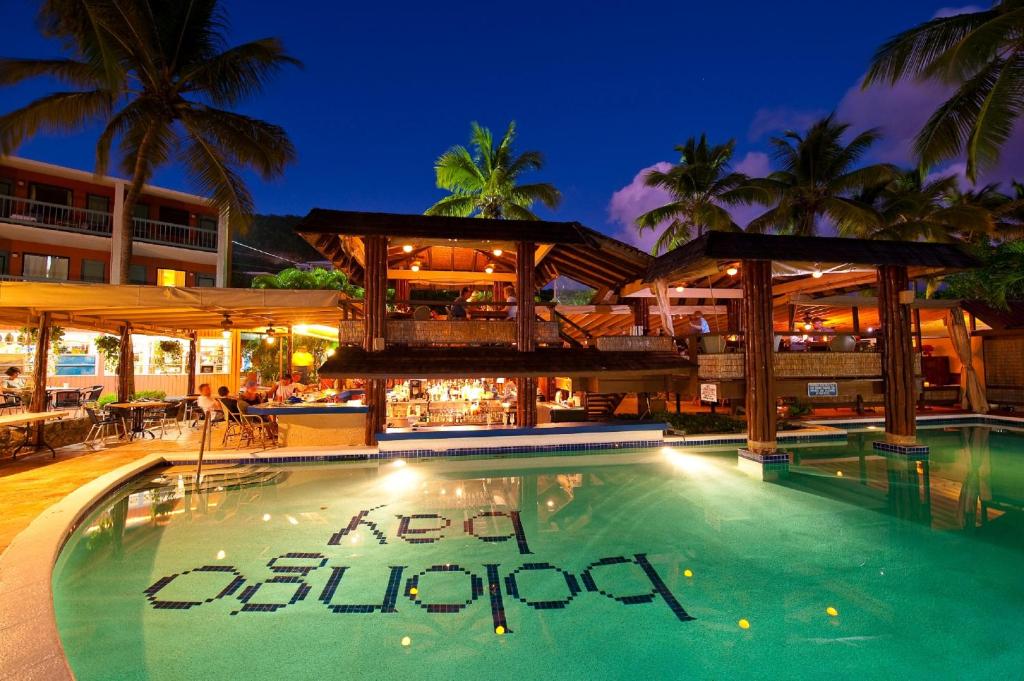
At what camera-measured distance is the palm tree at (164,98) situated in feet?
46.4

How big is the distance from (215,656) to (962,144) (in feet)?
57.7

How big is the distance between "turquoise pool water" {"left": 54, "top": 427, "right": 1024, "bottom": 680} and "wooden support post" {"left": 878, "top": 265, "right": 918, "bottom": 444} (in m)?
2.09

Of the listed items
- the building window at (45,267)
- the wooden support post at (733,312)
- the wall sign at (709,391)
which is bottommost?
the wall sign at (709,391)

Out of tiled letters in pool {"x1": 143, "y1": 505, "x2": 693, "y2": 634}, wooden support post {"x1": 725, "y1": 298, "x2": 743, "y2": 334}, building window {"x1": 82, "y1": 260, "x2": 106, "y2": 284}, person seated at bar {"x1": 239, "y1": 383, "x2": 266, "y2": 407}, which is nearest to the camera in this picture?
tiled letters in pool {"x1": 143, "y1": 505, "x2": 693, "y2": 634}

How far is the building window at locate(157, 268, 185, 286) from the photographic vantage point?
2644cm

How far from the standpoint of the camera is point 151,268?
26.2 m

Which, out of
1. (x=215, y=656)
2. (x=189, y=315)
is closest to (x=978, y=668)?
(x=215, y=656)

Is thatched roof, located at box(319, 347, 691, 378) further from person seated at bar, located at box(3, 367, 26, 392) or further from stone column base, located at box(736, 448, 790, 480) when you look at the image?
person seated at bar, located at box(3, 367, 26, 392)

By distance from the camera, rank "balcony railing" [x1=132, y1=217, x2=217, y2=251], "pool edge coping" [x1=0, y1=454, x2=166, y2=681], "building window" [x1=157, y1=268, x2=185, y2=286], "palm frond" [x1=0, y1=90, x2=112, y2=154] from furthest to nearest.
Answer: "building window" [x1=157, y1=268, x2=185, y2=286]
"balcony railing" [x1=132, y1=217, x2=217, y2=251]
"palm frond" [x1=0, y1=90, x2=112, y2=154]
"pool edge coping" [x1=0, y1=454, x2=166, y2=681]

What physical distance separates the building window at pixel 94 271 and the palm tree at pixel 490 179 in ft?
54.8

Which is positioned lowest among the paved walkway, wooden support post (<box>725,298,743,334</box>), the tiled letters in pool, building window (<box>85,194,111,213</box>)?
the tiled letters in pool

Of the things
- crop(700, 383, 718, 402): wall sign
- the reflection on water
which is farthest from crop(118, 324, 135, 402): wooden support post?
the reflection on water

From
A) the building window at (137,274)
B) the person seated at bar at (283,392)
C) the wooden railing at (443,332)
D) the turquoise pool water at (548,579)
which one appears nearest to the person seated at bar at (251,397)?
the person seated at bar at (283,392)

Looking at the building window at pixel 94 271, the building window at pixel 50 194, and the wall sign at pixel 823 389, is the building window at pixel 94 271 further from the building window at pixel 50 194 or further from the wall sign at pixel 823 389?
the wall sign at pixel 823 389
